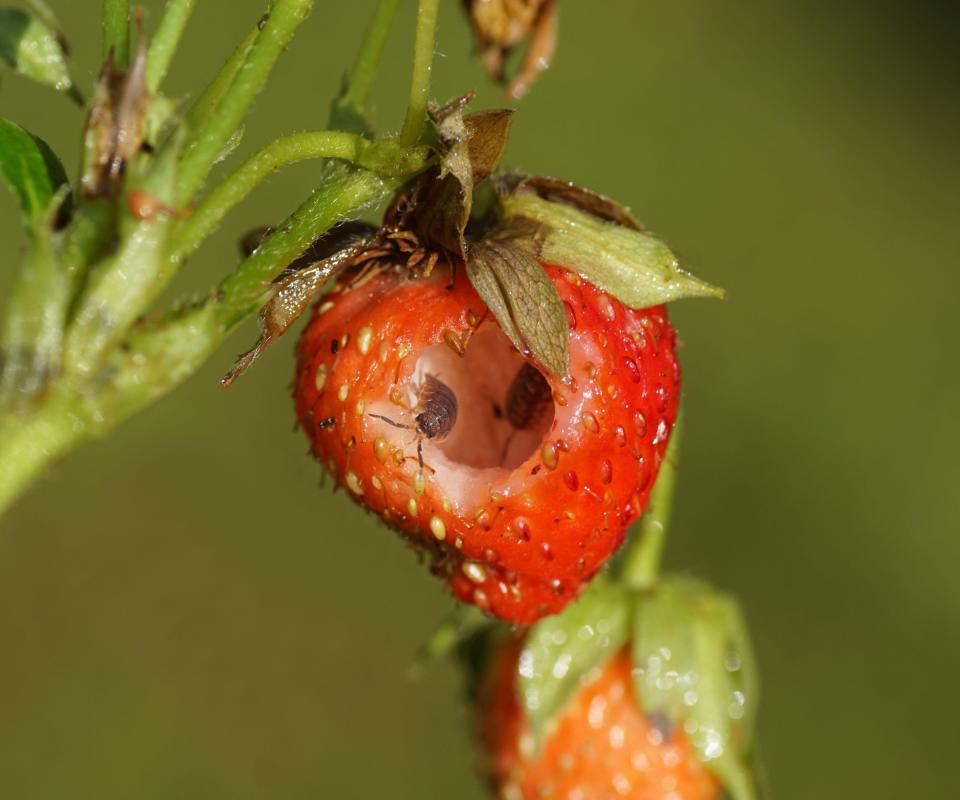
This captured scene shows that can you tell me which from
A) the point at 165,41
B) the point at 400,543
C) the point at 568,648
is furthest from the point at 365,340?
the point at 400,543

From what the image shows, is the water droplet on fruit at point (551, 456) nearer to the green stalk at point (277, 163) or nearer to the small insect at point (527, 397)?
the small insect at point (527, 397)

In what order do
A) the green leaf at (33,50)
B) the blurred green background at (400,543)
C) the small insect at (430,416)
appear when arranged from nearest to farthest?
the green leaf at (33,50) → the small insect at (430,416) → the blurred green background at (400,543)

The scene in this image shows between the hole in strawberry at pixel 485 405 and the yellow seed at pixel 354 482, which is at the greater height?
the hole in strawberry at pixel 485 405

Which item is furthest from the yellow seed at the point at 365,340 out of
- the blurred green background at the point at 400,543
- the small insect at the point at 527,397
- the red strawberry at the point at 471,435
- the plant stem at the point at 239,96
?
the blurred green background at the point at 400,543

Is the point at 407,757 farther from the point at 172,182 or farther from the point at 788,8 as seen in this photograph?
the point at 788,8

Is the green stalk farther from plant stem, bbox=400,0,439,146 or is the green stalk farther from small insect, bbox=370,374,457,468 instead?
small insect, bbox=370,374,457,468

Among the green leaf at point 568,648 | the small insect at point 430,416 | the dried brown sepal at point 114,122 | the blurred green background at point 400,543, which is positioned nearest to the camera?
the dried brown sepal at point 114,122

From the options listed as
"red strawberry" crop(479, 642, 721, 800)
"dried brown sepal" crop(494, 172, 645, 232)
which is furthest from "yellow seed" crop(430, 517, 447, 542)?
"red strawberry" crop(479, 642, 721, 800)

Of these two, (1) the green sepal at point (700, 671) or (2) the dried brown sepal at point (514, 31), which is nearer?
(2) the dried brown sepal at point (514, 31)

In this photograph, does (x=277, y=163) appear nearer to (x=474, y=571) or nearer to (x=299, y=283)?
(x=299, y=283)

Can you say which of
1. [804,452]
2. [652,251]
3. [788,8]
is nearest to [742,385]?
[804,452]
